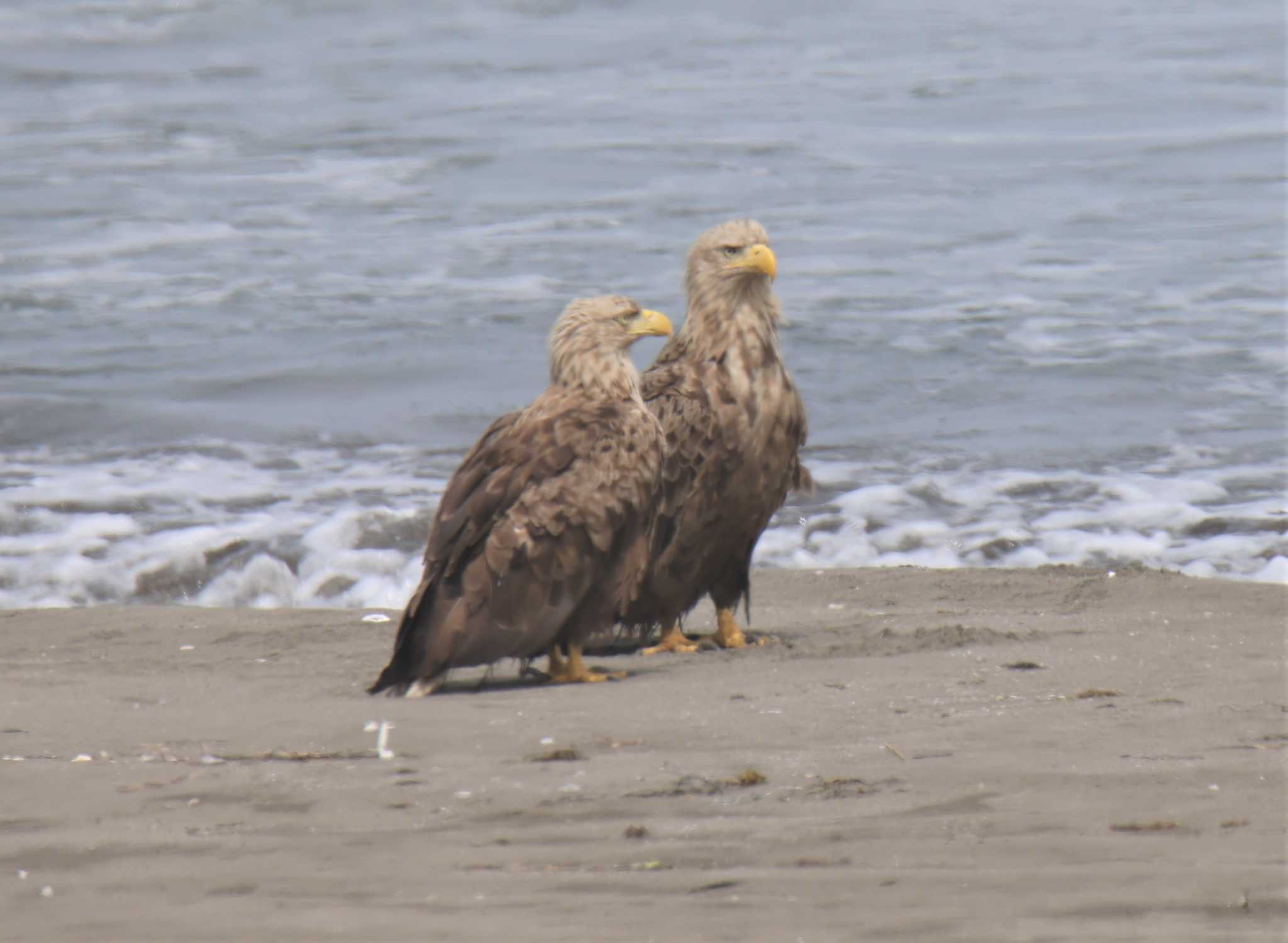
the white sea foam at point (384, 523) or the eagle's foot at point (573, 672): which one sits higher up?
the eagle's foot at point (573, 672)

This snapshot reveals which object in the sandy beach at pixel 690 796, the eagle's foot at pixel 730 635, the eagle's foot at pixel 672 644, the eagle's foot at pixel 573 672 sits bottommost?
the eagle's foot at pixel 672 644

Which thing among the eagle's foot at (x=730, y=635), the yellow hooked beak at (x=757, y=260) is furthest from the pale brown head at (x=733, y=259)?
the eagle's foot at (x=730, y=635)

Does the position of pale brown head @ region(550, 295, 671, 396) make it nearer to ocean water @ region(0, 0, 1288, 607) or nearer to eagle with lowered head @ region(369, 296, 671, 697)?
eagle with lowered head @ region(369, 296, 671, 697)

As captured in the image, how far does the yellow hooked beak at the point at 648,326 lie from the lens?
6.57 meters

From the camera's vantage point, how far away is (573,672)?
6172 mm

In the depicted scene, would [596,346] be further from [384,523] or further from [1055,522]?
[1055,522]

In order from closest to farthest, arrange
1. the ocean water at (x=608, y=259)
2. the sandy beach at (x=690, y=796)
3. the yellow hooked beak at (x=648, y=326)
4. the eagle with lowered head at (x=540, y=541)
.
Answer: the sandy beach at (x=690, y=796) < the eagle with lowered head at (x=540, y=541) < the yellow hooked beak at (x=648, y=326) < the ocean water at (x=608, y=259)

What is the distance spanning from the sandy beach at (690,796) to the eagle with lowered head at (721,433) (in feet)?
1.31

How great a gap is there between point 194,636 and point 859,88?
57.9 ft

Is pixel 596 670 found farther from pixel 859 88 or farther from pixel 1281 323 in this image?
pixel 859 88

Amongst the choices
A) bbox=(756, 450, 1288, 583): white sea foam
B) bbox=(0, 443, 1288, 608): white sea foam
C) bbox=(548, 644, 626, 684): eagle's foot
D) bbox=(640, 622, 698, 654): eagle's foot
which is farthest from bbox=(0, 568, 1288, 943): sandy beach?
bbox=(756, 450, 1288, 583): white sea foam

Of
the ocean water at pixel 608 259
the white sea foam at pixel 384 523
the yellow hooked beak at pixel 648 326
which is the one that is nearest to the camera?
the yellow hooked beak at pixel 648 326

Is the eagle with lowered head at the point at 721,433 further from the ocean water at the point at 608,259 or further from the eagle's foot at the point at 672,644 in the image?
the ocean water at the point at 608,259

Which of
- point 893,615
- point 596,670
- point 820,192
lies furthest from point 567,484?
point 820,192
